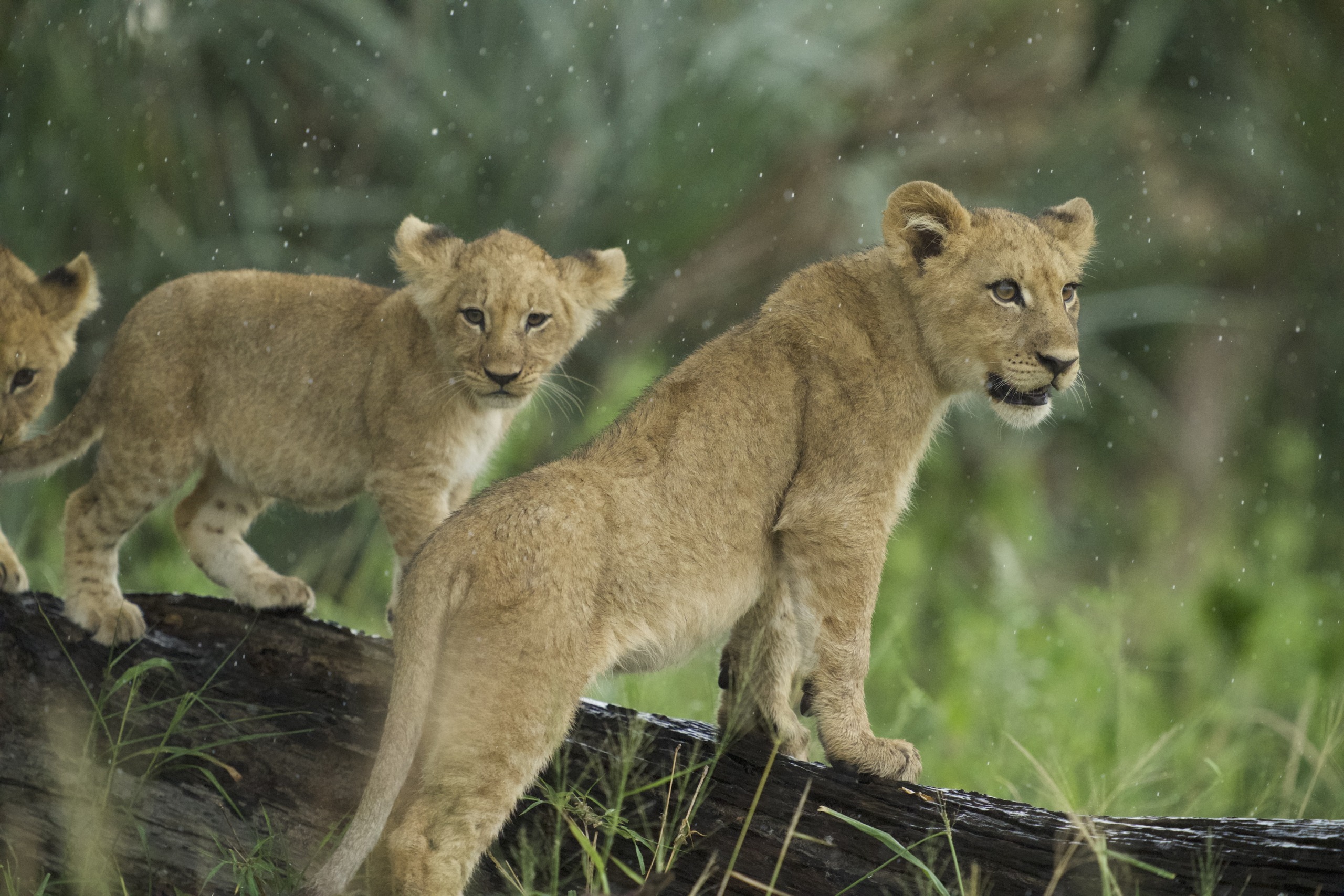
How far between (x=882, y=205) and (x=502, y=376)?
341 cm

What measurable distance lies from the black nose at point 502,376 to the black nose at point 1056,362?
1657 millimetres

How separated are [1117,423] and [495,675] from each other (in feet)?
19.1

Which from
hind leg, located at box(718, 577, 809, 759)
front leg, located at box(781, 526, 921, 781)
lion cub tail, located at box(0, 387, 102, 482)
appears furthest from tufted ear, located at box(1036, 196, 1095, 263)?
lion cub tail, located at box(0, 387, 102, 482)

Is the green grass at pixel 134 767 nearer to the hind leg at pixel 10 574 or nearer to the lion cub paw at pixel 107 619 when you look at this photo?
the lion cub paw at pixel 107 619

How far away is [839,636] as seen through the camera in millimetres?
3326

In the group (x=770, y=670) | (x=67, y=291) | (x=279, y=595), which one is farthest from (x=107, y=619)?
(x=770, y=670)

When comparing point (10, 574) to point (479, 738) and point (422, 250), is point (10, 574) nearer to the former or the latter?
point (422, 250)

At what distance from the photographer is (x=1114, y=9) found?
8.26m

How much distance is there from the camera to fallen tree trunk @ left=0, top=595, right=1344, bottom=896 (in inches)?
114

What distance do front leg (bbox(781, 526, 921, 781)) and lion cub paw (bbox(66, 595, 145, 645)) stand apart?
213 cm

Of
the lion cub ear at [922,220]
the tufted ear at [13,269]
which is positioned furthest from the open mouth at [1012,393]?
the tufted ear at [13,269]

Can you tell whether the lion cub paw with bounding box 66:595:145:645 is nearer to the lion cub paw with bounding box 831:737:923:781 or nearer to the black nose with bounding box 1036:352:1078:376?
the lion cub paw with bounding box 831:737:923:781

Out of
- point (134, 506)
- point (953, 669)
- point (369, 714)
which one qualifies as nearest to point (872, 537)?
point (369, 714)

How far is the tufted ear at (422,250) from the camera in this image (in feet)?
14.5
